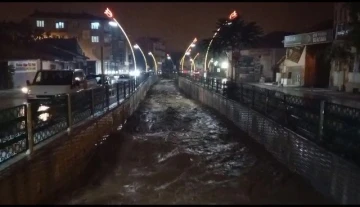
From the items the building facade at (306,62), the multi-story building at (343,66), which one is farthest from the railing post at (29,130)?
the building facade at (306,62)

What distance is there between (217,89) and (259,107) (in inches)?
324

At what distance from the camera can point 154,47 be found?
13200 cm

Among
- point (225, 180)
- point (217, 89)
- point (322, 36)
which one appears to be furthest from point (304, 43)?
point (225, 180)

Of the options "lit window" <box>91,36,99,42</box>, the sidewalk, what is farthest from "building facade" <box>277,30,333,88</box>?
"lit window" <box>91,36,99,42</box>

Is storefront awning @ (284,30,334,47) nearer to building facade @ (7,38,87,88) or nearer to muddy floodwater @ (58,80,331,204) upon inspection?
muddy floodwater @ (58,80,331,204)

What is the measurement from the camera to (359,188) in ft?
16.0

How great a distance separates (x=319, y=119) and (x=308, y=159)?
758 mm

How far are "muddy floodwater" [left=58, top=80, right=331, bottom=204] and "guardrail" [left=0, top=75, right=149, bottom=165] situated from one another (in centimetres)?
111

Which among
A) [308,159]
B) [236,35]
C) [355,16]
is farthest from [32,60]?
[308,159]

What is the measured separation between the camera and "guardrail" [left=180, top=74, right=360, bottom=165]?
568 cm

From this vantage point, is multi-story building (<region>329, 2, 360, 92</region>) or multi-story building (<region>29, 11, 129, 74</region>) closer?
multi-story building (<region>329, 2, 360, 92</region>)

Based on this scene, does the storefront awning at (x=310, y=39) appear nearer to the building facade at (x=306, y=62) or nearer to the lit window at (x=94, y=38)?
the building facade at (x=306, y=62)

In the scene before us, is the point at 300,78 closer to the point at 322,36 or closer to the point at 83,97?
the point at 322,36

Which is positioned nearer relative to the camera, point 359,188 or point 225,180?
point 359,188
